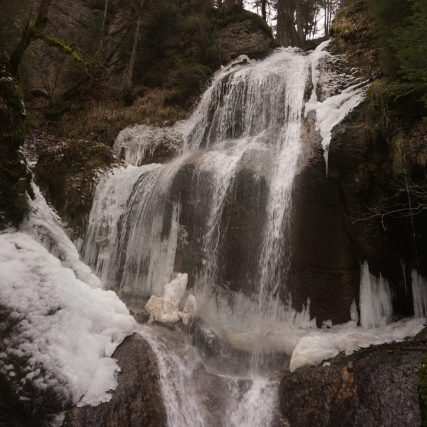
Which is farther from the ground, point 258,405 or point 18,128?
point 18,128

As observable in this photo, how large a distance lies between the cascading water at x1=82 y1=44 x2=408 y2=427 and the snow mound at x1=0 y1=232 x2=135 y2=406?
3.08ft

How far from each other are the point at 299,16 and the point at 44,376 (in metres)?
25.1

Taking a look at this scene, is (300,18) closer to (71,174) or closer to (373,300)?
(71,174)

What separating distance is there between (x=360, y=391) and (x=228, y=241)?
518 cm

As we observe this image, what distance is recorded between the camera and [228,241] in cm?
993

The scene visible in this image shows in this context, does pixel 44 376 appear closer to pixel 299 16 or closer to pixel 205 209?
pixel 205 209

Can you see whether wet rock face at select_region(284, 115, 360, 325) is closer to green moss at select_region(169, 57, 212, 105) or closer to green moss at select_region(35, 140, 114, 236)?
green moss at select_region(35, 140, 114, 236)

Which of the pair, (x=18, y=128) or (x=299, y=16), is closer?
(x=18, y=128)

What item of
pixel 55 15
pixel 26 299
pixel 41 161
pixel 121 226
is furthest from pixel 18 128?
pixel 55 15

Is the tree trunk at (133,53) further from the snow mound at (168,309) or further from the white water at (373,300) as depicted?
the white water at (373,300)

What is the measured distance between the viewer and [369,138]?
29.2ft

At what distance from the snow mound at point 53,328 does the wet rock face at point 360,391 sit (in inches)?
112

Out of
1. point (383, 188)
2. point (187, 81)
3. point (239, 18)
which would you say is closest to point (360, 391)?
point (383, 188)

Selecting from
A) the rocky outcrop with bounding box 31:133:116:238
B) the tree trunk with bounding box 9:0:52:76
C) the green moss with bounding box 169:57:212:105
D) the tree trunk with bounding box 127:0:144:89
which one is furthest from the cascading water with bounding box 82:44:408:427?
the tree trunk with bounding box 127:0:144:89
